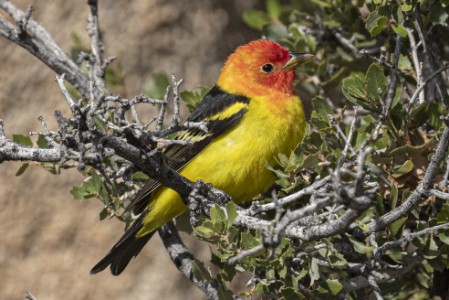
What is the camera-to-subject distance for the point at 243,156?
12.4ft

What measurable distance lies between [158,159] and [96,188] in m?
0.86

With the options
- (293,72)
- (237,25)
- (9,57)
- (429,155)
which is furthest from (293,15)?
(9,57)

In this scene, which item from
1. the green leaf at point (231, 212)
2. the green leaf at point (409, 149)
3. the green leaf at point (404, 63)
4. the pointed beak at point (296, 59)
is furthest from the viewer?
the pointed beak at point (296, 59)

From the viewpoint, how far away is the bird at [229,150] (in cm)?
379

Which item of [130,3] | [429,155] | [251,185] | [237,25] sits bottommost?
[429,155]

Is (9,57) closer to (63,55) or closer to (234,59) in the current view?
(63,55)

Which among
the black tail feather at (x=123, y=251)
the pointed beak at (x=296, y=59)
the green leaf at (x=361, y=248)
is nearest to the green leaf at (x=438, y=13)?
the pointed beak at (x=296, y=59)

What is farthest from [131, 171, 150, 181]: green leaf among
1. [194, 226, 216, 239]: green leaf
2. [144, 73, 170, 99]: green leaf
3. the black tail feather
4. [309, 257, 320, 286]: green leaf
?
[309, 257, 320, 286]: green leaf

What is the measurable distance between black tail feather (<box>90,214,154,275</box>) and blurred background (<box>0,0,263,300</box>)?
0.85 meters

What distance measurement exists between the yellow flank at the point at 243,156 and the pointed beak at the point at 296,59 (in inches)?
10.0

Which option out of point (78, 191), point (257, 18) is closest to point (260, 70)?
point (257, 18)

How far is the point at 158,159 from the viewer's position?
9.26 feet

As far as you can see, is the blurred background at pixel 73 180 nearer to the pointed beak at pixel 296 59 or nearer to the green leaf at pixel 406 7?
the pointed beak at pixel 296 59

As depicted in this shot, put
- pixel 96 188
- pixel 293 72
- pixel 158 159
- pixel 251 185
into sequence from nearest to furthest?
pixel 158 159, pixel 96 188, pixel 251 185, pixel 293 72
